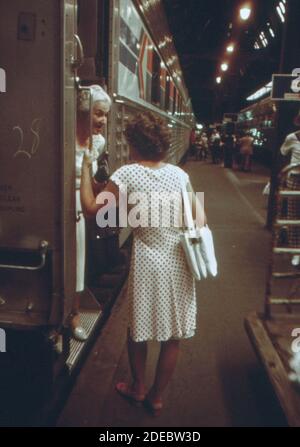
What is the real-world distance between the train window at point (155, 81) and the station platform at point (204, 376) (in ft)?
9.58

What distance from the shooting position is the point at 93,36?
388cm

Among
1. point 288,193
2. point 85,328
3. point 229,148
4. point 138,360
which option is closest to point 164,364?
point 138,360

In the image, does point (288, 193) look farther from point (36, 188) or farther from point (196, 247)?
point (36, 188)

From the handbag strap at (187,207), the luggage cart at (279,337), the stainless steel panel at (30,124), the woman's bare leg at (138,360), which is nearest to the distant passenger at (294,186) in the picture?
the luggage cart at (279,337)

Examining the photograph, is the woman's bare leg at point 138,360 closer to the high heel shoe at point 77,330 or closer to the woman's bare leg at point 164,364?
the woman's bare leg at point 164,364

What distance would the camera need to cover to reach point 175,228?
9.47ft

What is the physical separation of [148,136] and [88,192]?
46 centimetres

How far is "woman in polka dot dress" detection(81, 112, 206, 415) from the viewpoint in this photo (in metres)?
2.83

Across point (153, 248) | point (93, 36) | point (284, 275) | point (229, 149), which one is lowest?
point (284, 275)

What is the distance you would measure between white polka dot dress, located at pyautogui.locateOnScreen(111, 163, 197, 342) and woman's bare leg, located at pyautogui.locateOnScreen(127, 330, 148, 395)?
Answer: 14 centimetres

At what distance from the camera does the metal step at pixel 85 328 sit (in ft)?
11.1

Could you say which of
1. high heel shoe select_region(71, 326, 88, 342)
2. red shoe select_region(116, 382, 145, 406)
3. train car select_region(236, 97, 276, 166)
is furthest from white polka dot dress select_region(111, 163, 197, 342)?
train car select_region(236, 97, 276, 166)
